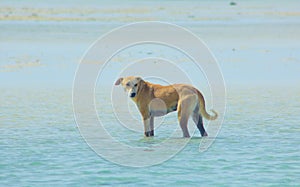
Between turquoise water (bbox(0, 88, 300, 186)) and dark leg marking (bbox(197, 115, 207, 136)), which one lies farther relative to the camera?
dark leg marking (bbox(197, 115, 207, 136))

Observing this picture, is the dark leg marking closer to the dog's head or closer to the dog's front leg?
the dog's front leg

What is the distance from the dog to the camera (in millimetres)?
11773

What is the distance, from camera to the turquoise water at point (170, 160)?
370 inches

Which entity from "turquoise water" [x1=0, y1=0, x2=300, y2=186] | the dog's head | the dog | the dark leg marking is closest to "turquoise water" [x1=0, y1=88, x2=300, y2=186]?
"turquoise water" [x1=0, y1=0, x2=300, y2=186]

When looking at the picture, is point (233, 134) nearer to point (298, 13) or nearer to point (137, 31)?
point (137, 31)

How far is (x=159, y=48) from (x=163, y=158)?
14555 mm

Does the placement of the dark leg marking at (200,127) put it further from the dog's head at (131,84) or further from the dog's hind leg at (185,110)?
the dog's head at (131,84)

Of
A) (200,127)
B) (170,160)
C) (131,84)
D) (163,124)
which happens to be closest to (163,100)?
(131,84)

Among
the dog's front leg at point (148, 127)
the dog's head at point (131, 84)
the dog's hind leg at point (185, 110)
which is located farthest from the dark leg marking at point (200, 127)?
the dog's head at point (131, 84)

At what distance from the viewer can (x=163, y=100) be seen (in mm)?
11875

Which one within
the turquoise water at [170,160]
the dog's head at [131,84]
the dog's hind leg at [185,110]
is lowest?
the turquoise water at [170,160]

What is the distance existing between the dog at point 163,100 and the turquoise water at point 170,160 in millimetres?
298

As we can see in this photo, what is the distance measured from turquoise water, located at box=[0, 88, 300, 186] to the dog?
30 cm

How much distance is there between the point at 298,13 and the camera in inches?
1734
